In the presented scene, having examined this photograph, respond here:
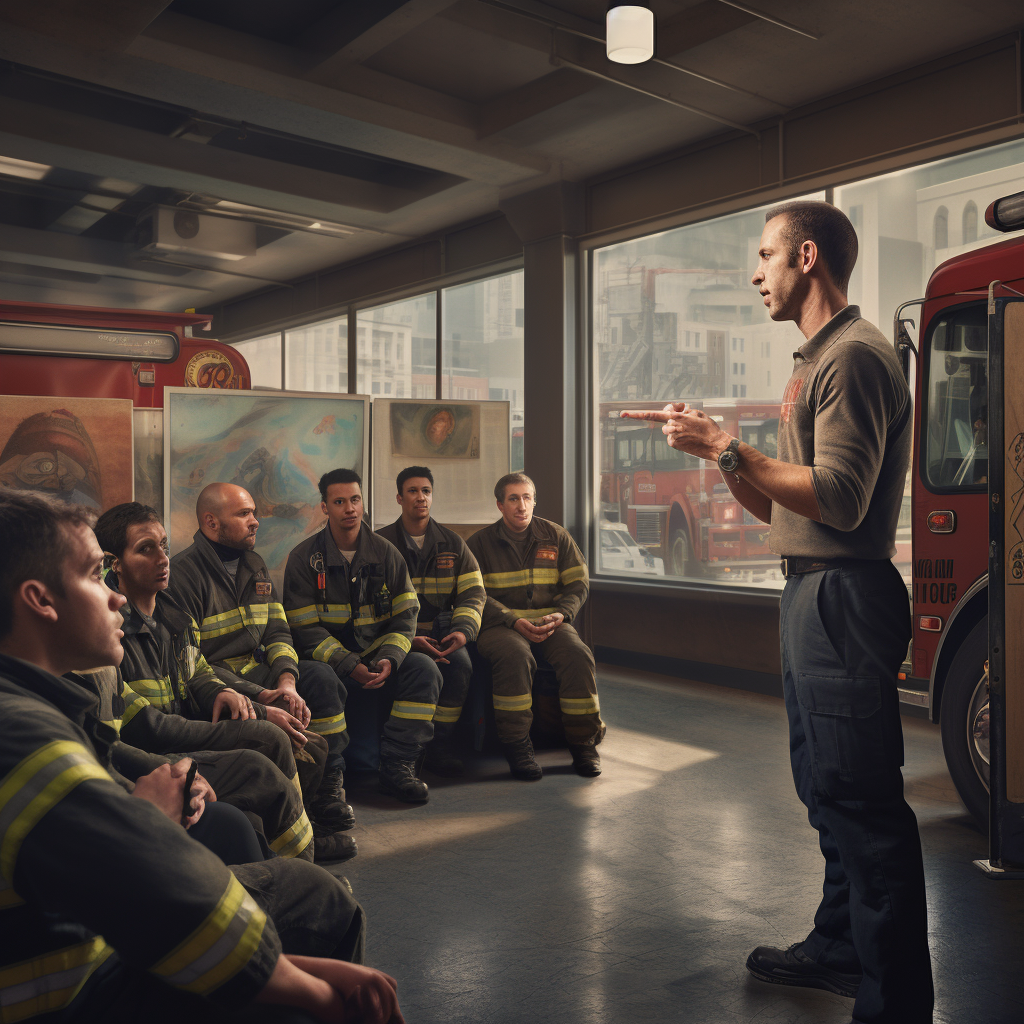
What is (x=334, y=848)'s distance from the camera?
3.28 metres

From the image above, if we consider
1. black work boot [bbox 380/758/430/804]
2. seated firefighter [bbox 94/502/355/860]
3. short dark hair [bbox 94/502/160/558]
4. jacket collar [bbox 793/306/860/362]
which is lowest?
black work boot [bbox 380/758/430/804]

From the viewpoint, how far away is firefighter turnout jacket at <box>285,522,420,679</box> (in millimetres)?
4133

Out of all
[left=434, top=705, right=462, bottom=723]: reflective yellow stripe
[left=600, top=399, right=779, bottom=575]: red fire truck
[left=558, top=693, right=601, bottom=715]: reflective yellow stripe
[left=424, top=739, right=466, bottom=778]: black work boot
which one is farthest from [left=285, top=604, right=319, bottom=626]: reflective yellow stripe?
[left=600, top=399, right=779, bottom=575]: red fire truck

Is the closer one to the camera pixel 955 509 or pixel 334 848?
pixel 334 848

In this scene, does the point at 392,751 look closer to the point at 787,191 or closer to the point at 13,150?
the point at 787,191

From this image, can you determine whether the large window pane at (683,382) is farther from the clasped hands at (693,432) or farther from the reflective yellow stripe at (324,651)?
the clasped hands at (693,432)

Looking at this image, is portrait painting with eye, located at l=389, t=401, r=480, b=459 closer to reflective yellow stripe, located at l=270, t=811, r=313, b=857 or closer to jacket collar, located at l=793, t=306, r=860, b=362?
reflective yellow stripe, located at l=270, t=811, r=313, b=857

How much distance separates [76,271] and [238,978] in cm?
1184

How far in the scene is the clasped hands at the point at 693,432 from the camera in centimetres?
199

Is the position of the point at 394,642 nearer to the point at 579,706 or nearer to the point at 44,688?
the point at 579,706

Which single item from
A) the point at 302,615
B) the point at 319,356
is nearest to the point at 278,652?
the point at 302,615

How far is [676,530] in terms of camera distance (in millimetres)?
6938

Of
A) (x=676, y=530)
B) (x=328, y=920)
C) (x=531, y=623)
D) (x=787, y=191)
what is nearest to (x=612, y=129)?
(x=787, y=191)

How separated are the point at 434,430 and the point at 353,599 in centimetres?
178
